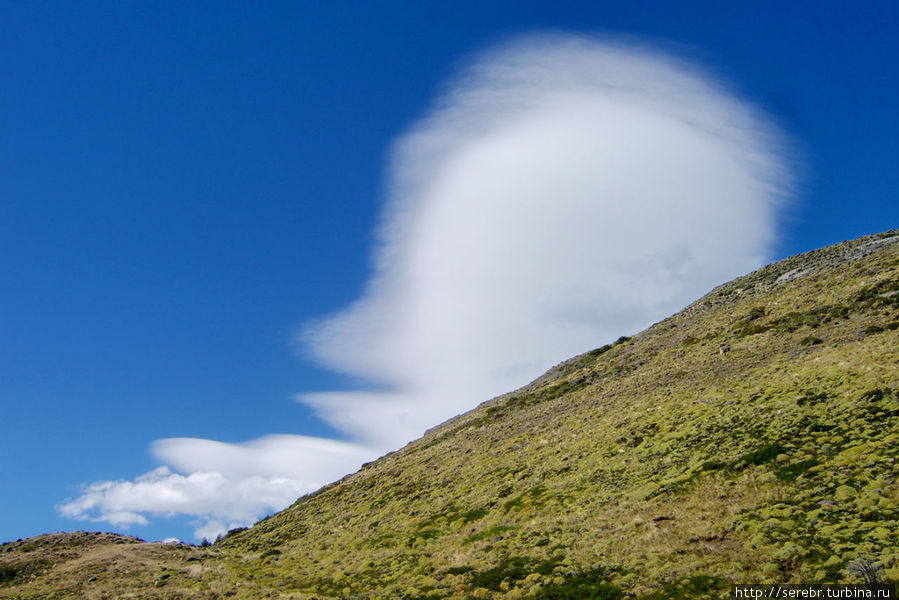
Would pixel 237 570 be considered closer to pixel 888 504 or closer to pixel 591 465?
pixel 591 465

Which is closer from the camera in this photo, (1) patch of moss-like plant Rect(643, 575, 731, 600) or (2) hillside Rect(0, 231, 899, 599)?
(1) patch of moss-like plant Rect(643, 575, 731, 600)

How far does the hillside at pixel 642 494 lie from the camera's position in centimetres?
2081

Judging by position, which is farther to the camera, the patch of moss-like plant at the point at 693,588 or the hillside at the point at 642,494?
the hillside at the point at 642,494

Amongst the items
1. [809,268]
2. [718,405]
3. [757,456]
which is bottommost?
[757,456]

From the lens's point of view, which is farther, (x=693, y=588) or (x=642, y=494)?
(x=642, y=494)

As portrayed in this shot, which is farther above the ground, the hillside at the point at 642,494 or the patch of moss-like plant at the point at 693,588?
the hillside at the point at 642,494

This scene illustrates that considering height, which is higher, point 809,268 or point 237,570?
point 809,268

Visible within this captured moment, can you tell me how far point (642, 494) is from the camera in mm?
28797

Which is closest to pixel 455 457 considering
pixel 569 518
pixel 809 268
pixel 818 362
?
pixel 569 518

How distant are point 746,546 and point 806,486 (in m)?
5.00

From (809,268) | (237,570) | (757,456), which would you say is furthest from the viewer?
(809,268)

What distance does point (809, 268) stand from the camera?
67.2m

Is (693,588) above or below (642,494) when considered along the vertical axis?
below

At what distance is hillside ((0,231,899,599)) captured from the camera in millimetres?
20812
